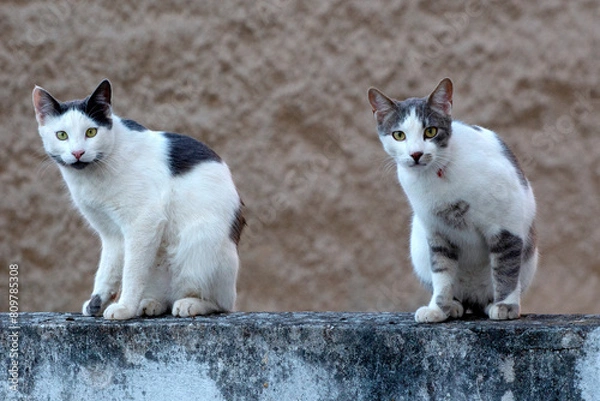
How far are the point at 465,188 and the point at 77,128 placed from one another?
3.94ft

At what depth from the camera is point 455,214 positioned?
253 cm

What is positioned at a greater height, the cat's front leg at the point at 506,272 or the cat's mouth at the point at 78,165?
the cat's mouth at the point at 78,165

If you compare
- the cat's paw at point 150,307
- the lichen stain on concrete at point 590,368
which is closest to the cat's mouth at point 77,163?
the cat's paw at point 150,307

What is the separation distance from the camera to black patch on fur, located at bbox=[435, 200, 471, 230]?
8.26 feet

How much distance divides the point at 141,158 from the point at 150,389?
2.48 ft

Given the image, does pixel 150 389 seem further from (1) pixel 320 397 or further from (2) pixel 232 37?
(2) pixel 232 37

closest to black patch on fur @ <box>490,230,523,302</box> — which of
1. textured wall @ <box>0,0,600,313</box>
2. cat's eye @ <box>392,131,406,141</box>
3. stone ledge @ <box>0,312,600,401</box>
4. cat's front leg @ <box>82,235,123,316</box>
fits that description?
stone ledge @ <box>0,312,600,401</box>

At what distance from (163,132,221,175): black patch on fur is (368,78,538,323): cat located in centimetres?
62

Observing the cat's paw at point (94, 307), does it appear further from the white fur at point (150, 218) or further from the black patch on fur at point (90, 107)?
the black patch on fur at point (90, 107)

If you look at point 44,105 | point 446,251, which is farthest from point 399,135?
point 44,105

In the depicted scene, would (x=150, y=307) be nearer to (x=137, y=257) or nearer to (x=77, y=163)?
(x=137, y=257)

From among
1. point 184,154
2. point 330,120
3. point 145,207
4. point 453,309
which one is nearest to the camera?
point 453,309

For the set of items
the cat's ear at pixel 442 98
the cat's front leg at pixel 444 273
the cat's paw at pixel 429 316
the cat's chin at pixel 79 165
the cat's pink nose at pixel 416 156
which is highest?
the cat's ear at pixel 442 98

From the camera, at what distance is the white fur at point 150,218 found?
271 centimetres
